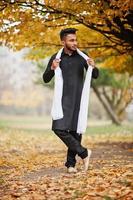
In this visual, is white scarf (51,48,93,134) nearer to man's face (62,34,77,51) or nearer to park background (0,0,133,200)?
man's face (62,34,77,51)

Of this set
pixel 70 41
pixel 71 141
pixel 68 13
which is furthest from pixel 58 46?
pixel 71 141

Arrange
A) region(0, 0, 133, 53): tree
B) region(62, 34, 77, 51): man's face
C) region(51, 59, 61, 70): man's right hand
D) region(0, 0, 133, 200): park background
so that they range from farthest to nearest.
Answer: region(0, 0, 133, 53): tree → region(62, 34, 77, 51): man's face → region(51, 59, 61, 70): man's right hand → region(0, 0, 133, 200): park background

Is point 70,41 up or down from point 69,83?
up

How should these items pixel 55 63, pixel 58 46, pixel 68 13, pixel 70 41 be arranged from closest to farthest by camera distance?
pixel 55 63 < pixel 70 41 < pixel 68 13 < pixel 58 46

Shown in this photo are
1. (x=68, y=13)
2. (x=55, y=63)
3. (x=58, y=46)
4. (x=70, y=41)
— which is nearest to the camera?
(x=55, y=63)

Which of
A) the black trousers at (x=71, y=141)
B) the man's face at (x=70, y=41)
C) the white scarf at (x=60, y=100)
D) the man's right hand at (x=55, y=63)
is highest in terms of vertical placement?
the man's face at (x=70, y=41)

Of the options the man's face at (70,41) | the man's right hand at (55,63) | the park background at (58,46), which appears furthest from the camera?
the man's face at (70,41)

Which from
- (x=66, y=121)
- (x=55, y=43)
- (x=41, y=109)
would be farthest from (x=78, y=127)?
(x=41, y=109)

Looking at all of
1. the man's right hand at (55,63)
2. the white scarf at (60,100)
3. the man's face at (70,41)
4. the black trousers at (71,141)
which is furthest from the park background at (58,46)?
the man's face at (70,41)

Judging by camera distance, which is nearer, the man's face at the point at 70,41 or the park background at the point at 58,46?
the park background at the point at 58,46

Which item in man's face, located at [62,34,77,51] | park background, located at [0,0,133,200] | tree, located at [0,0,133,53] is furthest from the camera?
tree, located at [0,0,133,53]

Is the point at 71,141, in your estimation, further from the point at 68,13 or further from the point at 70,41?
the point at 68,13

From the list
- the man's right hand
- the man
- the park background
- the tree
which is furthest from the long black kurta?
the tree

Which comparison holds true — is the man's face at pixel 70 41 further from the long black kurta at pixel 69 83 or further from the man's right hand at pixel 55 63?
the man's right hand at pixel 55 63
